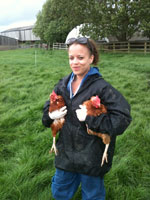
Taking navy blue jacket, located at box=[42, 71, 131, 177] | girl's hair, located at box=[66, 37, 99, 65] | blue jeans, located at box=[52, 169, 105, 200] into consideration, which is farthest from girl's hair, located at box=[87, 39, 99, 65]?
blue jeans, located at box=[52, 169, 105, 200]

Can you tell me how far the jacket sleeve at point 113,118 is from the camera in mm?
1450

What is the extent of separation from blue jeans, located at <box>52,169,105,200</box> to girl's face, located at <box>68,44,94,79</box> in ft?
3.30

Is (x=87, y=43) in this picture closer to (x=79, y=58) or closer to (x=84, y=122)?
(x=79, y=58)

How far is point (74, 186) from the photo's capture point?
193cm

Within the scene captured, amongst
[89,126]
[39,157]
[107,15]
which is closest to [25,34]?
[107,15]

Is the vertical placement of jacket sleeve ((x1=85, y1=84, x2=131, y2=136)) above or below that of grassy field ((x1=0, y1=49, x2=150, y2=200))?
above

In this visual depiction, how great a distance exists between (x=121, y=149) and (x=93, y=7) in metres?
17.2

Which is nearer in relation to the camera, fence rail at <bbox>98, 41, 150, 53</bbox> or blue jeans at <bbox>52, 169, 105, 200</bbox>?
blue jeans at <bbox>52, 169, 105, 200</bbox>

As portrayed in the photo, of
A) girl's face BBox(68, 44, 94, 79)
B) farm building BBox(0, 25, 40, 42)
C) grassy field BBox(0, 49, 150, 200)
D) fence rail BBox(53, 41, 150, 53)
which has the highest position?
farm building BBox(0, 25, 40, 42)

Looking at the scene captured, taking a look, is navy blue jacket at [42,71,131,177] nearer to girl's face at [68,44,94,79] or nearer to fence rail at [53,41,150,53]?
girl's face at [68,44,94,79]

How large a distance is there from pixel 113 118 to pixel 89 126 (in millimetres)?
203

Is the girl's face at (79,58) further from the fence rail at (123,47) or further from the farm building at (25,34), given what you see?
the farm building at (25,34)

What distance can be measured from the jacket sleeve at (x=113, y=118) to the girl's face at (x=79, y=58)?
0.35 metres

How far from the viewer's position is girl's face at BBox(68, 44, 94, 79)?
1.61 m
